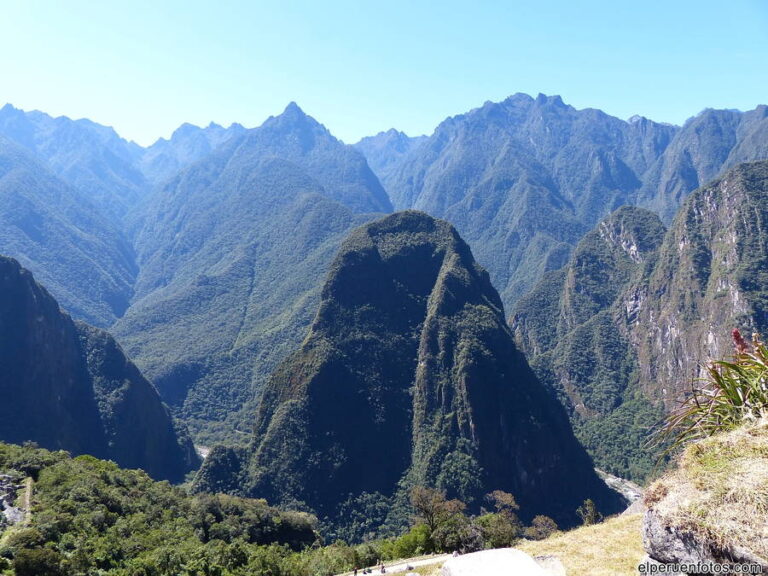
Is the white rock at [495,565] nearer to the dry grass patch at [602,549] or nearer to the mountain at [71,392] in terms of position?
the dry grass patch at [602,549]

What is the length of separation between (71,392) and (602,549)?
360 ft

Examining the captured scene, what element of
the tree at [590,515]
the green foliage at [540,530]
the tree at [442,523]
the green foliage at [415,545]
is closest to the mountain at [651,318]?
the green foliage at [540,530]

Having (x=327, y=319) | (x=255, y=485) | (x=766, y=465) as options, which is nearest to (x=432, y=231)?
(x=327, y=319)

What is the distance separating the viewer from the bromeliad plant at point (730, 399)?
29.5ft

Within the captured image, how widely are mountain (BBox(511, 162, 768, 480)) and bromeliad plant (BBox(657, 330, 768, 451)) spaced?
97.8m

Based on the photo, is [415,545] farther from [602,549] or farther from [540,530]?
[540,530]

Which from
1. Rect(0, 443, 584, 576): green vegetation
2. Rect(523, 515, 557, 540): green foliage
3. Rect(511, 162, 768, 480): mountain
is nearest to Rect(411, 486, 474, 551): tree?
Rect(0, 443, 584, 576): green vegetation

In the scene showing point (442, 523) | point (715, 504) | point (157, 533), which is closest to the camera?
point (715, 504)

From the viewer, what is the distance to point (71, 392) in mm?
97000

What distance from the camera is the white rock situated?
8938 mm

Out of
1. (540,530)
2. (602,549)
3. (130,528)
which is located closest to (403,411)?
(540,530)

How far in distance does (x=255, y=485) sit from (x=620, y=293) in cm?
13919

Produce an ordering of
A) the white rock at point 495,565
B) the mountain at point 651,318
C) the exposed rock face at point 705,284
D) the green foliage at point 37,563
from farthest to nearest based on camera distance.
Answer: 1. the mountain at point 651,318
2. the exposed rock face at point 705,284
3. the green foliage at point 37,563
4. the white rock at point 495,565

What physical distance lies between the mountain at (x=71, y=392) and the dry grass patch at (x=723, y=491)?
337ft
